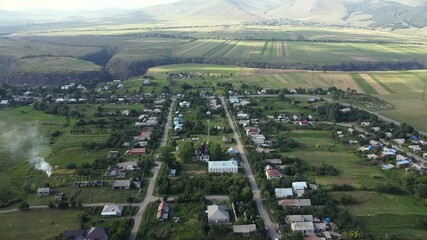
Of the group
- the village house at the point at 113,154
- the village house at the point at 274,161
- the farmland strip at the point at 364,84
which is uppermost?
the farmland strip at the point at 364,84

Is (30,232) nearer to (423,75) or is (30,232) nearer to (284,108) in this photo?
(284,108)

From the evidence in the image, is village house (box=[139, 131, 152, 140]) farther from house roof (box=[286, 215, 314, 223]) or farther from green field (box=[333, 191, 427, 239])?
green field (box=[333, 191, 427, 239])

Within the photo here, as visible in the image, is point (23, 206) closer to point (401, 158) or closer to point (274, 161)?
point (274, 161)

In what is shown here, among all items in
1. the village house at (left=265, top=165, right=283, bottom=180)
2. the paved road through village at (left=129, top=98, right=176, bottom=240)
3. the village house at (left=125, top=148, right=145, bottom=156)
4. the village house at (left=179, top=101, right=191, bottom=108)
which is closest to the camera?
the paved road through village at (left=129, top=98, right=176, bottom=240)

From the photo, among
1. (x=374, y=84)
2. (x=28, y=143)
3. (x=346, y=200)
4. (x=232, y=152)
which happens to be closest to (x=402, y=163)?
(x=346, y=200)

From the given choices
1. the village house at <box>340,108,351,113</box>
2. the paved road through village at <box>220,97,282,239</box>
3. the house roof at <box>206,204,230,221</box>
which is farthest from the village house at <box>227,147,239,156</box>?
the village house at <box>340,108,351,113</box>

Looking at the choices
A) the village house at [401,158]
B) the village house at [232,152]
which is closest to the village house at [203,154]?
the village house at [232,152]

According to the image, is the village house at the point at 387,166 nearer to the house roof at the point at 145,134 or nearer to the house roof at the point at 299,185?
the house roof at the point at 299,185
